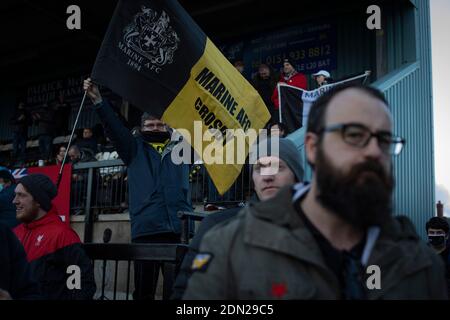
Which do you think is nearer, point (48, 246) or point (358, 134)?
point (358, 134)

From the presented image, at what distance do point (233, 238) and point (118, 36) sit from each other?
148 inches

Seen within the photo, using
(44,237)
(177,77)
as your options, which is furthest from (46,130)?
(44,237)

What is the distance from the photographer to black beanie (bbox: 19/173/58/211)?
483 cm

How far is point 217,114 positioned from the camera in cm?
576

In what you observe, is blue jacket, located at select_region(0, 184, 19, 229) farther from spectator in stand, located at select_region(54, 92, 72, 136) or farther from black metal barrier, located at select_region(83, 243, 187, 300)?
spectator in stand, located at select_region(54, 92, 72, 136)

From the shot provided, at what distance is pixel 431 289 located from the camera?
2055mm

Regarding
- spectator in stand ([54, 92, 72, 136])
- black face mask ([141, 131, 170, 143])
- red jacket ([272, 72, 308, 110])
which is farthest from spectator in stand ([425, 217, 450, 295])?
spectator in stand ([54, 92, 72, 136])

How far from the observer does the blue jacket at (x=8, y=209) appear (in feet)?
22.8

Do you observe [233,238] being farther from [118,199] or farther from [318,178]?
[118,199]

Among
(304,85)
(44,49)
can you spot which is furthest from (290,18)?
(44,49)

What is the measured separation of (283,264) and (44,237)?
3175mm

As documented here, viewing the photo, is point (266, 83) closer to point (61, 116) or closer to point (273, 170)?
point (273, 170)

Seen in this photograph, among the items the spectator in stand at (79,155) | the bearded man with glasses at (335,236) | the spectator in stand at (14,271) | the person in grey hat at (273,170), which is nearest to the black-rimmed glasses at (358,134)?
the bearded man with glasses at (335,236)

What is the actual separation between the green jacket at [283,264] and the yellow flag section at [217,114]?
3483 millimetres
